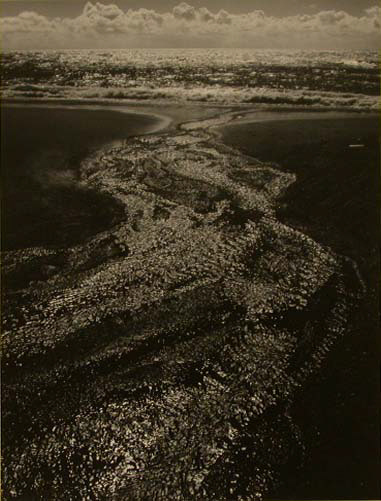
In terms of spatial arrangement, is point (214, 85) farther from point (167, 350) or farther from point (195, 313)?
point (167, 350)

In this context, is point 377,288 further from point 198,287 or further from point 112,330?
point 112,330

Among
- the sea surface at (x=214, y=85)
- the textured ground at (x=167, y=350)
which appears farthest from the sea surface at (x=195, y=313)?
the sea surface at (x=214, y=85)

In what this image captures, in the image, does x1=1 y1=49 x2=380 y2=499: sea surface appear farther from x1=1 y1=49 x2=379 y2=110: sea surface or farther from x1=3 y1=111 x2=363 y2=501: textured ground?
x1=1 y1=49 x2=379 y2=110: sea surface

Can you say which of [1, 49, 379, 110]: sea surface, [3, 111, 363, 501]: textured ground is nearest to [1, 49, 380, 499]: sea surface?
[3, 111, 363, 501]: textured ground

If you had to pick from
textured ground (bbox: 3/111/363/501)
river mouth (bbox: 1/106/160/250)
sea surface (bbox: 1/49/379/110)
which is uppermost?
sea surface (bbox: 1/49/379/110)

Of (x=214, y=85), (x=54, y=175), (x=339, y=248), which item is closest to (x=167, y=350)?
(x=339, y=248)
